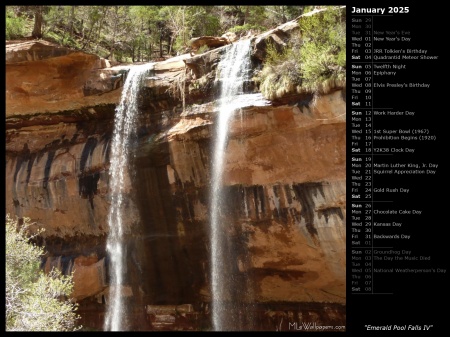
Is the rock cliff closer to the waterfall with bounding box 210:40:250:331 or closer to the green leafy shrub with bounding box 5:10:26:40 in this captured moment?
the waterfall with bounding box 210:40:250:331

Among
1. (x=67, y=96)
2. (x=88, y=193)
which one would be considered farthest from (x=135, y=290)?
(x=67, y=96)

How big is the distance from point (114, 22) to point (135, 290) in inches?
713

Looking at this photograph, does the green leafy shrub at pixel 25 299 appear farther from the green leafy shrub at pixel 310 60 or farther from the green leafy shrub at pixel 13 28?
the green leafy shrub at pixel 13 28

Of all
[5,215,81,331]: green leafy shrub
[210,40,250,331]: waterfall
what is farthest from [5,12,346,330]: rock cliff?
[5,215,81,331]: green leafy shrub

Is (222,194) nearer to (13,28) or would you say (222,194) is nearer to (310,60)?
(310,60)

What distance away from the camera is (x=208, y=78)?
49.7 feet

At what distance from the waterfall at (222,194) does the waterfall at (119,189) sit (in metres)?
3.70

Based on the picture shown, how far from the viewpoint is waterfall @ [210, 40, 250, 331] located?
14.4m

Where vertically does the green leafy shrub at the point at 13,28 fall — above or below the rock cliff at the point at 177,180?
above

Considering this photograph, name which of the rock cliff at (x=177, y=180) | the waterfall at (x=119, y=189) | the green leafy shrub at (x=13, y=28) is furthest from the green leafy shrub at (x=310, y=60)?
the green leafy shrub at (x=13, y=28)

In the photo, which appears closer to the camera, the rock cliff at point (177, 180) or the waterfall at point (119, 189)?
the rock cliff at point (177, 180)

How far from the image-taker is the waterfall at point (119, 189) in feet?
55.0
